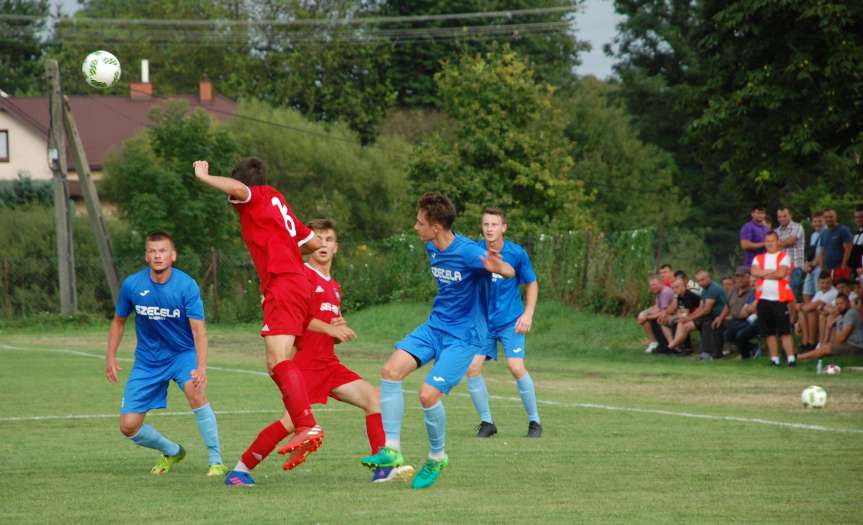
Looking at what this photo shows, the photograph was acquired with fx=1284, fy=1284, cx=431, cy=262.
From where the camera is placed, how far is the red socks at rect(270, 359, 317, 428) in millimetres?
8367

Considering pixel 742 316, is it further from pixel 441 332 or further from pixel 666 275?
pixel 441 332

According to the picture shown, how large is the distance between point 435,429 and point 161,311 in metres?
2.38

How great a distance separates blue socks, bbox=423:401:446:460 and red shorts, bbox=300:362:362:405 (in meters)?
0.78

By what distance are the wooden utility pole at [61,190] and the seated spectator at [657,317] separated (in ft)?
55.0

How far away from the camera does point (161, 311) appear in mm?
9711

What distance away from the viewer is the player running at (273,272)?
28.3 ft

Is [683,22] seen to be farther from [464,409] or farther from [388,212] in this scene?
[464,409]

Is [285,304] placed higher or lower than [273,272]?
lower

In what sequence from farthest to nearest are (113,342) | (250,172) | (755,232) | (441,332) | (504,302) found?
(755,232)
(504,302)
(113,342)
(441,332)
(250,172)

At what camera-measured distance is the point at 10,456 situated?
1045 centimetres

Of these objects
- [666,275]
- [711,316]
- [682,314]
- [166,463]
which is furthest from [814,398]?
[666,275]

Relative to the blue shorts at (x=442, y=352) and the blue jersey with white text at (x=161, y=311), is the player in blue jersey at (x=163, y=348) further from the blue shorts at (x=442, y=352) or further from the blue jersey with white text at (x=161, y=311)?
the blue shorts at (x=442, y=352)

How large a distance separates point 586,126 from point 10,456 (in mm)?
55841

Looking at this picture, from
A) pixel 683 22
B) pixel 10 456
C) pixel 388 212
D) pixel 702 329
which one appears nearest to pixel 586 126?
pixel 683 22
